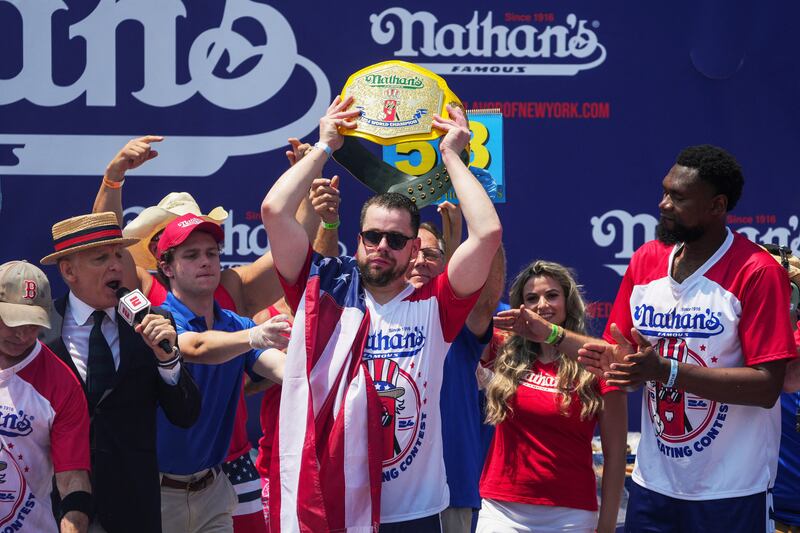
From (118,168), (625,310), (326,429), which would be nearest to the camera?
(326,429)

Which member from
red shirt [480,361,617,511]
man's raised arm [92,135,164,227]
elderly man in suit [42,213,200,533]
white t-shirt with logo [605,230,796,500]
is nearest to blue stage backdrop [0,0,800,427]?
man's raised arm [92,135,164,227]

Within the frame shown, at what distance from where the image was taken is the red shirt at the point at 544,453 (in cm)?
375

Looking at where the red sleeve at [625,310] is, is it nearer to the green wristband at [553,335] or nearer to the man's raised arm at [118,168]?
the green wristband at [553,335]

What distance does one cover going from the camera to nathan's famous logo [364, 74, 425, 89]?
11.1 ft

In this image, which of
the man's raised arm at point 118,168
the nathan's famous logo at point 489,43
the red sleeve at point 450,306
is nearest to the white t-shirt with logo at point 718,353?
the red sleeve at point 450,306

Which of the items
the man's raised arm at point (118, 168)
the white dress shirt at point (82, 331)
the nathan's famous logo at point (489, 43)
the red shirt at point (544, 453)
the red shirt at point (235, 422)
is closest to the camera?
the white dress shirt at point (82, 331)

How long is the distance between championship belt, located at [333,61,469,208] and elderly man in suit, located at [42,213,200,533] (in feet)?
2.89

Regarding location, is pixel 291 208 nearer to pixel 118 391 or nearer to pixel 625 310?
pixel 118 391

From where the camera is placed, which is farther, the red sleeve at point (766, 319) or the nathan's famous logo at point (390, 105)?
the nathan's famous logo at point (390, 105)

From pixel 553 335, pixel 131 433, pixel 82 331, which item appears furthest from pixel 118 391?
pixel 553 335

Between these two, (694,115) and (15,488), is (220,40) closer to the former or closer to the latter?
(694,115)

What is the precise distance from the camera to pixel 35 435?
130 inches

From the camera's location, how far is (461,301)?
3164 millimetres

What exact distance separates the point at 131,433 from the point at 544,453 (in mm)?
1433
